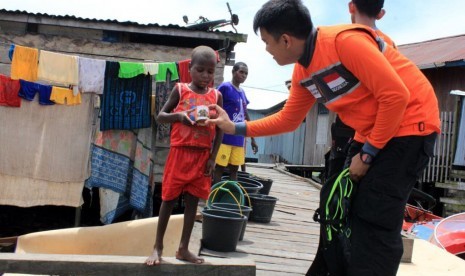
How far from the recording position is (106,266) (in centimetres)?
303

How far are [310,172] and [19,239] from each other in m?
13.1

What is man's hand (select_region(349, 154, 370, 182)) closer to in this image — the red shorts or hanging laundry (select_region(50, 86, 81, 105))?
the red shorts

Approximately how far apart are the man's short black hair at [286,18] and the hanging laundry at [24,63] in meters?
5.88

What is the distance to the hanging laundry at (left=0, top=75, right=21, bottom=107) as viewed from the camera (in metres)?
7.32

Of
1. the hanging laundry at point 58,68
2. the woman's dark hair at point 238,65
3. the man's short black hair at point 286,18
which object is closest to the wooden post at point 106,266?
the man's short black hair at point 286,18

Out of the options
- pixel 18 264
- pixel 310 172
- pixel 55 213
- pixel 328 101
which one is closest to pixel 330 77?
pixel 328 101

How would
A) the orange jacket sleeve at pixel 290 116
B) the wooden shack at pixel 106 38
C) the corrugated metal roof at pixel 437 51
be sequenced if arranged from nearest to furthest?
the orange jacket sleeve at pixel 290 116, the wooden shack at pixel 106 38, the corrugated metal roof at pixel 437 51

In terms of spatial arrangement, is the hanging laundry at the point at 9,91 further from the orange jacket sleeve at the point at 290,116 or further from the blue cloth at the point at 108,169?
the orange jacket sleeve at the point at 290,116

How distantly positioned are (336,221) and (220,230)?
1985 millimetres

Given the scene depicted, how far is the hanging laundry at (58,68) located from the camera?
23.6 ft

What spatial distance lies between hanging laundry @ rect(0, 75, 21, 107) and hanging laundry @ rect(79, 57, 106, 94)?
3.09 feet

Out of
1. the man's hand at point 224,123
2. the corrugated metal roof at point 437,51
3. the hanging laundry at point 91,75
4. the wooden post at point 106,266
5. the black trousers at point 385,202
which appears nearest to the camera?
the black trousers at point 385,202

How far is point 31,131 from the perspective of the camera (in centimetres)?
776

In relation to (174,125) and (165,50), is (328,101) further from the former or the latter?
(165,50)
